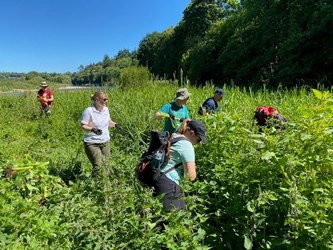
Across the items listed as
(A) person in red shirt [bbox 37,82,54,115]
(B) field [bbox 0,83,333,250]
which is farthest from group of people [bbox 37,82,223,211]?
(A) person in red shirt [bbox 37,82,54,115]

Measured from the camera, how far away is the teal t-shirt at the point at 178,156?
300cm

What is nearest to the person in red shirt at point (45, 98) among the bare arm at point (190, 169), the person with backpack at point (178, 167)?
the person with backpack at point (178, 167)

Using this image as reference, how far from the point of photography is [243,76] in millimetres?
23281

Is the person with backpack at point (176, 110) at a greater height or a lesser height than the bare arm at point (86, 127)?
greater

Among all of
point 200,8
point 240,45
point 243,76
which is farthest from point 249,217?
point 200,8

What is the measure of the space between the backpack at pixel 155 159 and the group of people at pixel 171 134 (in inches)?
1.8

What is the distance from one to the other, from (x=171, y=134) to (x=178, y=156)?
321mm

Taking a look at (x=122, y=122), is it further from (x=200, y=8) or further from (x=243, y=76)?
(x=200, y=8)

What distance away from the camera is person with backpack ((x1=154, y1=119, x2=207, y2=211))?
118 inches

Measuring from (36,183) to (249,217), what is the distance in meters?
2.32

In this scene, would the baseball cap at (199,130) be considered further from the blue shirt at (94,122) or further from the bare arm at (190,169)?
the blue shirt at (94,122)

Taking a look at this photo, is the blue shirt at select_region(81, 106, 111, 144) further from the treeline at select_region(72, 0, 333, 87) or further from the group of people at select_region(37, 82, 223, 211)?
the treeline at select_region(72, 0, 333, 87)

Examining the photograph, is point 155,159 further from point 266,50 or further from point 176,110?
point 266,50

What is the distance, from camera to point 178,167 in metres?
3.13
